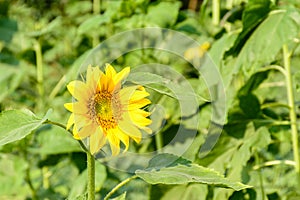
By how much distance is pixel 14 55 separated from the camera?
8.16 ft

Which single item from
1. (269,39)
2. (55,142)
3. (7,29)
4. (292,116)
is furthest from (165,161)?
(7,29)

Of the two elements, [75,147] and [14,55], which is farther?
[14,55]

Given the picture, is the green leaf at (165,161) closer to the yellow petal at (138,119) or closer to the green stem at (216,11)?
the yellow petal at (138,119)

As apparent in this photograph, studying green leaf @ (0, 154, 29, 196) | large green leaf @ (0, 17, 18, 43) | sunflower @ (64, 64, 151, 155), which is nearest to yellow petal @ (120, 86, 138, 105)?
sunflower @ (64, 64, 151, 155)

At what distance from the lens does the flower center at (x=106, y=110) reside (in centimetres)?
101

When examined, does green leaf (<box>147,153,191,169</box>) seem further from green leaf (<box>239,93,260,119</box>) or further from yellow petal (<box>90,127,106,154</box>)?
green leaf (<box>239,93,260,119</box>)

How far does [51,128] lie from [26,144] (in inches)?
5.1

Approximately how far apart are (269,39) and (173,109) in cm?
40

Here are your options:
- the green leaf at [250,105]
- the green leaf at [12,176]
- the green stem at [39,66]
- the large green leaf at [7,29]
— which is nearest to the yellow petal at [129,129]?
the green leaf at [250,105]

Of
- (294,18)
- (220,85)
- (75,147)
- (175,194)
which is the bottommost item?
(175,194)

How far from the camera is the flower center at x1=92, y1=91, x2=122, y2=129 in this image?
1009 mm

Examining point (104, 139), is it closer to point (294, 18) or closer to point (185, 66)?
point (294, 18)

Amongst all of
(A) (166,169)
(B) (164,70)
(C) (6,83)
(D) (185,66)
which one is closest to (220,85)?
(B) (164,70)

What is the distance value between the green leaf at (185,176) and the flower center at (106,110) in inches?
3.4
